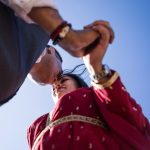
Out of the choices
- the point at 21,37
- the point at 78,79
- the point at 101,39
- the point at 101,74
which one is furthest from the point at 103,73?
the point at 78,79

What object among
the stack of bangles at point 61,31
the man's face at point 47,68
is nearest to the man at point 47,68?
→ the man's face at point 47,68

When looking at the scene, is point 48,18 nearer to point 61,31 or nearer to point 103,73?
point 61,31

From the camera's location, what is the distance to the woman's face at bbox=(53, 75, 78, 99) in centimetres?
206

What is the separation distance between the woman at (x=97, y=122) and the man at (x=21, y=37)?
37 centimetres

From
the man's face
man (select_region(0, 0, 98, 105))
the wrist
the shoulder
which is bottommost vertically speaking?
the shoulder

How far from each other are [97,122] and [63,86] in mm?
439

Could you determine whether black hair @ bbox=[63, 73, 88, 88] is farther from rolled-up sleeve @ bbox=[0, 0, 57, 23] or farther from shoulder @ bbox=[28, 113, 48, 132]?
rolled-up sleeve @ bbox=[0, 0, 57, 23]

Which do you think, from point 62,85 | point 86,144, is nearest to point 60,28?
point 86,144

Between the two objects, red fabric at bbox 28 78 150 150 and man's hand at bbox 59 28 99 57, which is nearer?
man's hand at bbox 59 28 99 57

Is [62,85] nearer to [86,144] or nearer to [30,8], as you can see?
[86,144]

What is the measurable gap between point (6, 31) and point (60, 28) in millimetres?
166

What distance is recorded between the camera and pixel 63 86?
210 cm

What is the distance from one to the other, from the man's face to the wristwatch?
340 millimetres

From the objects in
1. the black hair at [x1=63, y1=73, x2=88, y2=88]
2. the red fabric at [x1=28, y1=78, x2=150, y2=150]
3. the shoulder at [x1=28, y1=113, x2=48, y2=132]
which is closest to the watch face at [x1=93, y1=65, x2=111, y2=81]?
the red fabric at [x1=28, y1=78, x2=150, y2=150]
